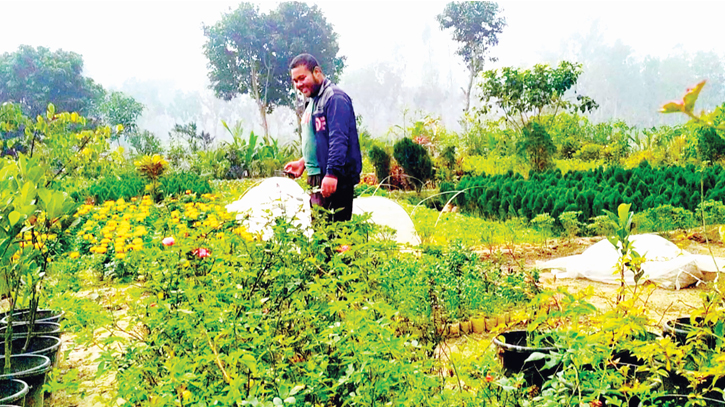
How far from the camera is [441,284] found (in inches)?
149

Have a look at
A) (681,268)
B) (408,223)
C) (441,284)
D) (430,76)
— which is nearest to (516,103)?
(408,223)

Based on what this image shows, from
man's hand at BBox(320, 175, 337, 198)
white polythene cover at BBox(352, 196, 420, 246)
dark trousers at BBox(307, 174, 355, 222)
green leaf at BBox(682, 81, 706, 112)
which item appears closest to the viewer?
green leaf at BBox(682, 81, 706, 112)

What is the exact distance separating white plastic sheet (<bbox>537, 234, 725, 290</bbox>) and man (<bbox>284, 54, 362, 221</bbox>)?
6.80 feet

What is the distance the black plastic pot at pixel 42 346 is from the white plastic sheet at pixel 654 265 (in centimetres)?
362

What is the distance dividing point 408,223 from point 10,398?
4.27 meters

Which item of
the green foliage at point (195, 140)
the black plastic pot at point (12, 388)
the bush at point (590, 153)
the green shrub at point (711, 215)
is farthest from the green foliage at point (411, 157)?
the black plastic pot at point (12, 388)

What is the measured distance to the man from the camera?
3.96 m

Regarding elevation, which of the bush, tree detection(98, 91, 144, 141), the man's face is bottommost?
the bush

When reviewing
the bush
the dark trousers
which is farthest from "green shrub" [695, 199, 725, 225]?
the bush

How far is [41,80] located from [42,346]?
40.9 m

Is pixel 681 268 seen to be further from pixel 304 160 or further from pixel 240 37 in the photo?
pixel 240 37

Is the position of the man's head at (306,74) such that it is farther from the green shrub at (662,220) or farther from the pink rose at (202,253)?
the green shrub at (662,220)

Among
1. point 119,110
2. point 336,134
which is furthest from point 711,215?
point 119,110

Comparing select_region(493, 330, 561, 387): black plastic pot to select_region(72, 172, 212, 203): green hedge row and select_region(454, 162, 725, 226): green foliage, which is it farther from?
select_region(72, 172, 212, 203): green hedge row
